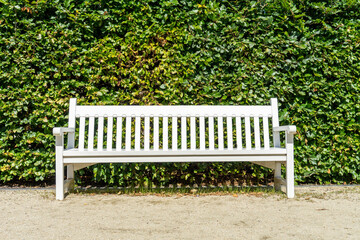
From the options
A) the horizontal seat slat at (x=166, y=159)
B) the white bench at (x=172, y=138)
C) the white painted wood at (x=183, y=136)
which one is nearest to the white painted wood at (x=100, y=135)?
the white bench at (x=172, y=138)

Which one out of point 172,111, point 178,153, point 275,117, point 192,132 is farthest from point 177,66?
point 275,117

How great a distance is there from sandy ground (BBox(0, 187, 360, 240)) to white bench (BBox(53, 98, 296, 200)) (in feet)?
1.12

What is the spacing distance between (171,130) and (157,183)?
2.37 feet

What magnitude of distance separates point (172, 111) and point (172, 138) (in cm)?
31

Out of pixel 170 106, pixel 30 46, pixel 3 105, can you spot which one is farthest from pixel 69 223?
pixel 30 46

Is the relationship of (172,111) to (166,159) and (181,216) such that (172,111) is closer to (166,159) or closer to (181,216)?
(166,159)

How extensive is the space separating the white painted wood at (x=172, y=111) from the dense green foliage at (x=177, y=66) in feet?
0.78

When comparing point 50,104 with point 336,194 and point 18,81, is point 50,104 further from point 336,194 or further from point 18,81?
point 336,194

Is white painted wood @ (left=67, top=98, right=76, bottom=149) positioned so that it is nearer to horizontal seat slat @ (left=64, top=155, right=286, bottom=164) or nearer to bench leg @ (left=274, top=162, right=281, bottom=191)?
horizontal seat slat @ (left=64, top=155, right=286, bottom=164)

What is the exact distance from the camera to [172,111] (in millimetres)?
3816

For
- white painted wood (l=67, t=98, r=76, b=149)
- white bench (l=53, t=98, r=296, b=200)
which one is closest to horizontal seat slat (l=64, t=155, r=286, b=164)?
white bench (l=53, t=98, r=296, b=200)

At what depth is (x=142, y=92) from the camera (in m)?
4.09

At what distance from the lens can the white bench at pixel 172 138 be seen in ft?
11.3

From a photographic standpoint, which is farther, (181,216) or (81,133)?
(81,133)
